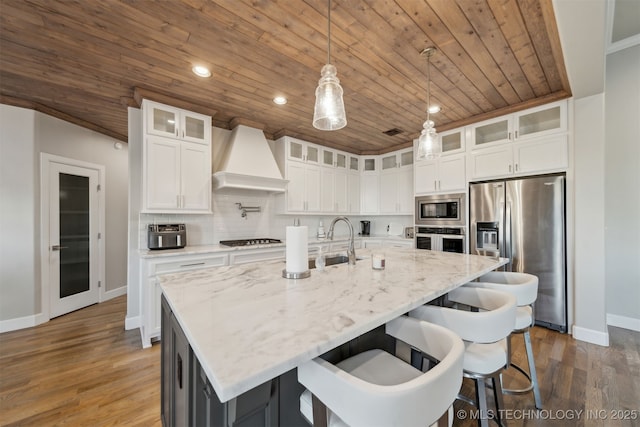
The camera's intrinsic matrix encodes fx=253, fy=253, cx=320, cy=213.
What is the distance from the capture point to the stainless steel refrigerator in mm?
2688

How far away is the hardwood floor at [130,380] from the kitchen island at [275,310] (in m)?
1.01

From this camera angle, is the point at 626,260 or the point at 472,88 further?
the point at 626,260

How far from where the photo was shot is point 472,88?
8.52ft

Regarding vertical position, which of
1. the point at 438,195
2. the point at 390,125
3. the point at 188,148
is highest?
the point at 390,125

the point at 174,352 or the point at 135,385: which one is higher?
the point at 174,352

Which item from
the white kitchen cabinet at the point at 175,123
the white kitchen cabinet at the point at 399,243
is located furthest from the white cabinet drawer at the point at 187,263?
the white kitchen cabinet at the point at 399,243

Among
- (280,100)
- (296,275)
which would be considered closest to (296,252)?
(296,275)

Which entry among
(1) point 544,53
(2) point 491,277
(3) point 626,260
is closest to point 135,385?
(2) point 491,277

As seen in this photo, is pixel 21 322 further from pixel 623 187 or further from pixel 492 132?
pixel 623 187

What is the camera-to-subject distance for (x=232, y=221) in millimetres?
3658

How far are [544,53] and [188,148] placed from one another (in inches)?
138

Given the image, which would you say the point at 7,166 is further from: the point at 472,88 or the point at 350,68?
the point at 472,88

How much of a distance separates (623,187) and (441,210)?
1837 millimetres

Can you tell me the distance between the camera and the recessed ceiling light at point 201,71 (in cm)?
220
